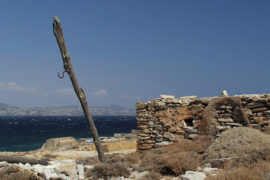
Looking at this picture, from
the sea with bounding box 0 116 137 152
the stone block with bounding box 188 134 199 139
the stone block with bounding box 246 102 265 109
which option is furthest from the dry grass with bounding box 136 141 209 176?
the sea with bounding box 0 116 137 152

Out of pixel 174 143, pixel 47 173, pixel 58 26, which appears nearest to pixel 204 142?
pixel 174 143

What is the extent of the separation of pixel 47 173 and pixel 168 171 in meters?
3.77

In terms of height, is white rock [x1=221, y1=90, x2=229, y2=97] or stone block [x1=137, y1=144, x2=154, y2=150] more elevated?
white rock [x1=221, y1=90, x2=229, y2=97]

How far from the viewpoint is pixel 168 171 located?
738cm

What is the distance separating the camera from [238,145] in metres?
7.48

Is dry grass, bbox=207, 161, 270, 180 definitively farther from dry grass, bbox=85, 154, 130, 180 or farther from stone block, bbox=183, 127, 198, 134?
stone block, bbox=183, 127, 198, 134

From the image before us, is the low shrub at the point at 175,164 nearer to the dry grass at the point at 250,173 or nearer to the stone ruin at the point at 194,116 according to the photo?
the dry grass at the point at 250,173

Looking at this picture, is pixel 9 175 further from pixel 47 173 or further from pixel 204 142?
pixel 204 142

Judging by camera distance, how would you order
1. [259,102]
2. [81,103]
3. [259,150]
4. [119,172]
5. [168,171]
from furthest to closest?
[259,102] → [81,103] → [119,172] → [168,171] → [259,150]

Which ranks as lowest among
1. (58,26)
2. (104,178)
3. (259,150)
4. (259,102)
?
(104,178)

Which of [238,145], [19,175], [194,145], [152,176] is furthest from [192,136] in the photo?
[19,175]

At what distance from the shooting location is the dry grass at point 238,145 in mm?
7145

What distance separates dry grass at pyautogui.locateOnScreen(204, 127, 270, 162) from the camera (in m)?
7.15

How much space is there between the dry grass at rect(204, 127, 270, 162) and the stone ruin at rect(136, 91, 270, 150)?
1.40 metres
